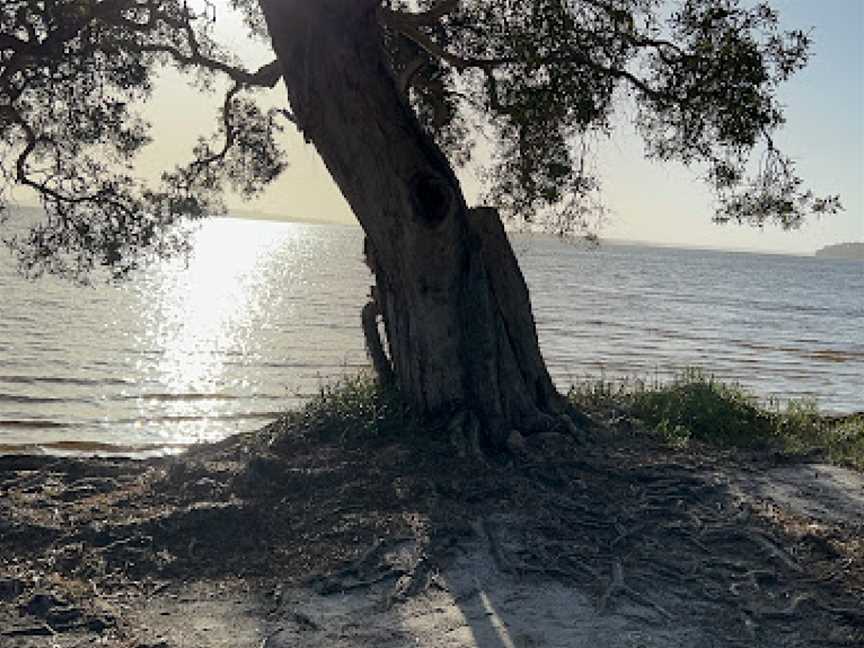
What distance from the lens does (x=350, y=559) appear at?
8078 mm

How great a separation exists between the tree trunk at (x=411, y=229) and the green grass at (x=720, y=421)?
6.58ft

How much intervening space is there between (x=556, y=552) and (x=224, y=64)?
32.6 ft

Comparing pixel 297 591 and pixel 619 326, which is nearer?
pixel 297 591

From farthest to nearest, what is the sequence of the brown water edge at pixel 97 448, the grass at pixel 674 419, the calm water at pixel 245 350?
the calm water at pixel 245 350
the brown water edge at pixel 97 448
the grass at pixel 674 419

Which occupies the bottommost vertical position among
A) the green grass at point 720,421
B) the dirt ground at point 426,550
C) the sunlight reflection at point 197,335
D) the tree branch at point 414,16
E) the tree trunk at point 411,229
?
the sunlight reflection at point 197,335

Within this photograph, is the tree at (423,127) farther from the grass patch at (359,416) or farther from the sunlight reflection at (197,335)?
the sunlight reflection at (197,335)

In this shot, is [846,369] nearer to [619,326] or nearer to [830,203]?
[619,326]

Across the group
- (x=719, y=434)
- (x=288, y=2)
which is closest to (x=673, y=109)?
(x=719, y=434)

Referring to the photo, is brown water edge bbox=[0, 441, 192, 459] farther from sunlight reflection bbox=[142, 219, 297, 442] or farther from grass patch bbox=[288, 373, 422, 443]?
grass patch bbox=[288, 373, 422, 443]

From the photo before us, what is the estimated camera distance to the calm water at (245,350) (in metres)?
22.2

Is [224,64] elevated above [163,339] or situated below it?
above

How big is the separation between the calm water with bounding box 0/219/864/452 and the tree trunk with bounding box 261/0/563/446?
30.3 feet

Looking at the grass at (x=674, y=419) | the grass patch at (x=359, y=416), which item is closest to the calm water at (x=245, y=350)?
the grass patch at (x=359, y=416)

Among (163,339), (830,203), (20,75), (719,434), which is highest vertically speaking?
(20,75)
